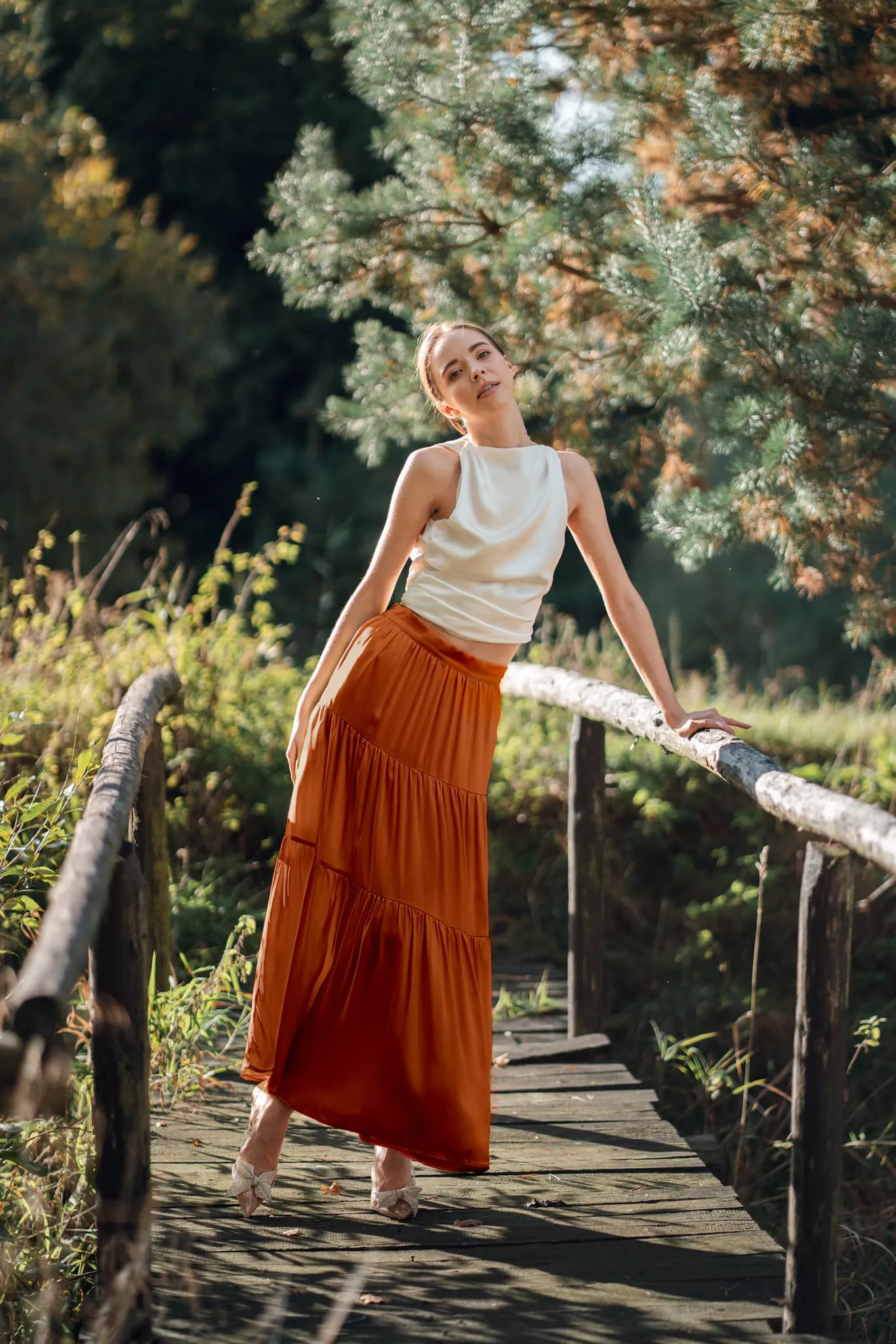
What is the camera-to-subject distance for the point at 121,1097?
238cm

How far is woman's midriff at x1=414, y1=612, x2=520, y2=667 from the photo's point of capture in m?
3.02

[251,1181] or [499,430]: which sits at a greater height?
[499,430]

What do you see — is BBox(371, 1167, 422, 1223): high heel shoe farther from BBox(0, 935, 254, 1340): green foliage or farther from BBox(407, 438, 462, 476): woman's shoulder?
BBox(407, 438, 462, 476): woman's shoulder

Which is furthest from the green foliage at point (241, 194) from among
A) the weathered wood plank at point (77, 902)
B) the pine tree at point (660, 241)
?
the weathered wood plank at point (77, 902)

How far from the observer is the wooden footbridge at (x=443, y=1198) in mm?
2332

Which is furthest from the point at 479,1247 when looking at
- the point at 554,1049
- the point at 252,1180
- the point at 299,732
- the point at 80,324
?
the point at 80,324

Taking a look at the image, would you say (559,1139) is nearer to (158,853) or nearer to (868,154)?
(158,853)

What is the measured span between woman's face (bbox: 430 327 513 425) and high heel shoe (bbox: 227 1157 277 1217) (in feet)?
5.59

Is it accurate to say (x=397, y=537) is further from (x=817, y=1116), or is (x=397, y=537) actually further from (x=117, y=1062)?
(x=817, y=1116)

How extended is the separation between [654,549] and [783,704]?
10431 millimetres

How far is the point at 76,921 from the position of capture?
1.88 metres

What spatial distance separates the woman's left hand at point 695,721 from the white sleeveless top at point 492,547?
41 cm

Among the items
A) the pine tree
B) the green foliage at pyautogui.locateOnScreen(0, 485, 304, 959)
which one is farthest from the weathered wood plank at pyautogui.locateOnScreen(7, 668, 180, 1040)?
the green foliage at pyautogui.locateOnScreen(0, 485, 304, 959)

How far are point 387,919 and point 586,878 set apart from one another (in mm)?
1676
